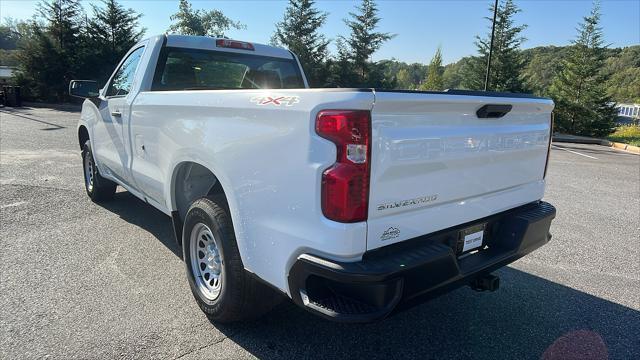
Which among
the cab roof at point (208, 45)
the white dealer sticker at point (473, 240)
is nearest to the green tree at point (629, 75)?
the cab roof at point (208, 45)

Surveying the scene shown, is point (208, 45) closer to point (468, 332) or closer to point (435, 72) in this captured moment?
point (468, 332)

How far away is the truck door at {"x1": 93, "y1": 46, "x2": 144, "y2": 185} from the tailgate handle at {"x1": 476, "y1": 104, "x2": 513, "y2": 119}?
308cm

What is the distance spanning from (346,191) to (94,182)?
4860mm

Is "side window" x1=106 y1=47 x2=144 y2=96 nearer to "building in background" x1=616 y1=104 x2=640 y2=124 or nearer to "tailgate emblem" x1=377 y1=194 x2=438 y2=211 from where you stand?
"tailgate emblem" x1=377 y1=194 x2=438 y2=211

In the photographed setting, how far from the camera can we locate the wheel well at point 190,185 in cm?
315

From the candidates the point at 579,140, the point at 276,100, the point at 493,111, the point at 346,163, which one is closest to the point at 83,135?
the point at 276,100

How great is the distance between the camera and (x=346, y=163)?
1.99 metres

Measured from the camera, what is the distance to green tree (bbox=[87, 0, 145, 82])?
28359 mm

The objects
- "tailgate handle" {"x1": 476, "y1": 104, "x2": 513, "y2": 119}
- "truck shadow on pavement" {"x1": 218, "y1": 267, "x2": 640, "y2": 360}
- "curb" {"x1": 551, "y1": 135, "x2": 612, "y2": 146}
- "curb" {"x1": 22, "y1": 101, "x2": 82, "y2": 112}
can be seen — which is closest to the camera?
"tailgate handle" {"x1": 476, "y1": 104, "x2": 513, "y2": 119}

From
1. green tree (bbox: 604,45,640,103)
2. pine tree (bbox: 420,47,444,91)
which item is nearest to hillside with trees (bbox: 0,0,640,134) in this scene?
pine tree (bbox: 420,47,444,91)

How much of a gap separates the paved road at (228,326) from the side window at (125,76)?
1.54 metres

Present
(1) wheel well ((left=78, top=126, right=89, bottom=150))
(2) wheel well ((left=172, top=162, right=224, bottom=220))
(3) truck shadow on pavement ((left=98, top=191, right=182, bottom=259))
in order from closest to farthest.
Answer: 1. (2) wheel well ((left=172, top=162, right=224, bottom=220))
2. (3) truck shadow on pavement ((left=98, top=191, right=182, bottom=259))
3. (1) wheel well ((left=78, top=126, right=89, bottom=150))

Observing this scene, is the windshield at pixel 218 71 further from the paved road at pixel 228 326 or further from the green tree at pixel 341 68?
the green tree at pixel 341 68

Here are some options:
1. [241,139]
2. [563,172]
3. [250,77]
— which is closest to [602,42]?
[563,172]
